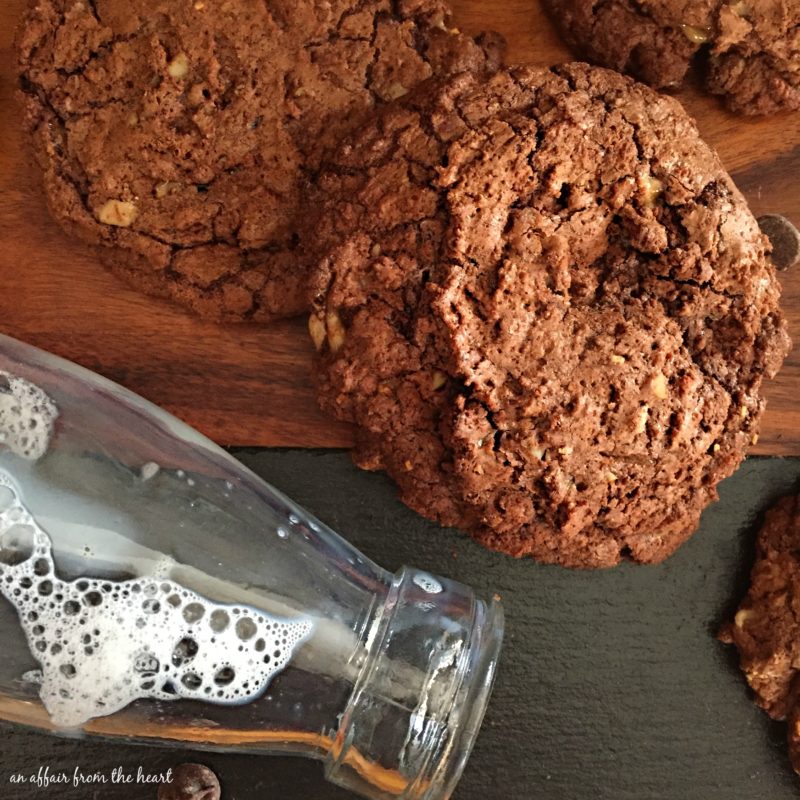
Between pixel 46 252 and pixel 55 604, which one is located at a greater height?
pixel 46 252

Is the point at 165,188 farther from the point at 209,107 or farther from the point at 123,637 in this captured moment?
the point at 123,637

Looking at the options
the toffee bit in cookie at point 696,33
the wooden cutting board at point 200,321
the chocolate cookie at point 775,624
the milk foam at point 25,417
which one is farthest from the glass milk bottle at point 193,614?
the toffee bit in cookie at point 696,33

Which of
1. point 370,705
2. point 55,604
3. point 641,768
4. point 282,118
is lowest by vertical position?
point 641,768

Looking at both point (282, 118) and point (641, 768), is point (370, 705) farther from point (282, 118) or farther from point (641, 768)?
point (282, 118)

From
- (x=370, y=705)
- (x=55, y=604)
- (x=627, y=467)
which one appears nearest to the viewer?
(x=55, y=604)

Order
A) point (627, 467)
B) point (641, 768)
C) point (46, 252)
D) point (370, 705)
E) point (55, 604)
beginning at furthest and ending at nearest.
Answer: point (641, 768) < point (46, 252) < point (627, 467) < point (370, 705) < point (55, 604)

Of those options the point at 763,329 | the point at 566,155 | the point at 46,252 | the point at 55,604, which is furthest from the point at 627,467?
the point at 46,252

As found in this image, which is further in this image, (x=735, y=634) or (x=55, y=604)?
(x=735, y=634)

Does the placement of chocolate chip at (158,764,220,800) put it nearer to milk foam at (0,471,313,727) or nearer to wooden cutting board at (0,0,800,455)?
milk foam at (0,471,313,727)
